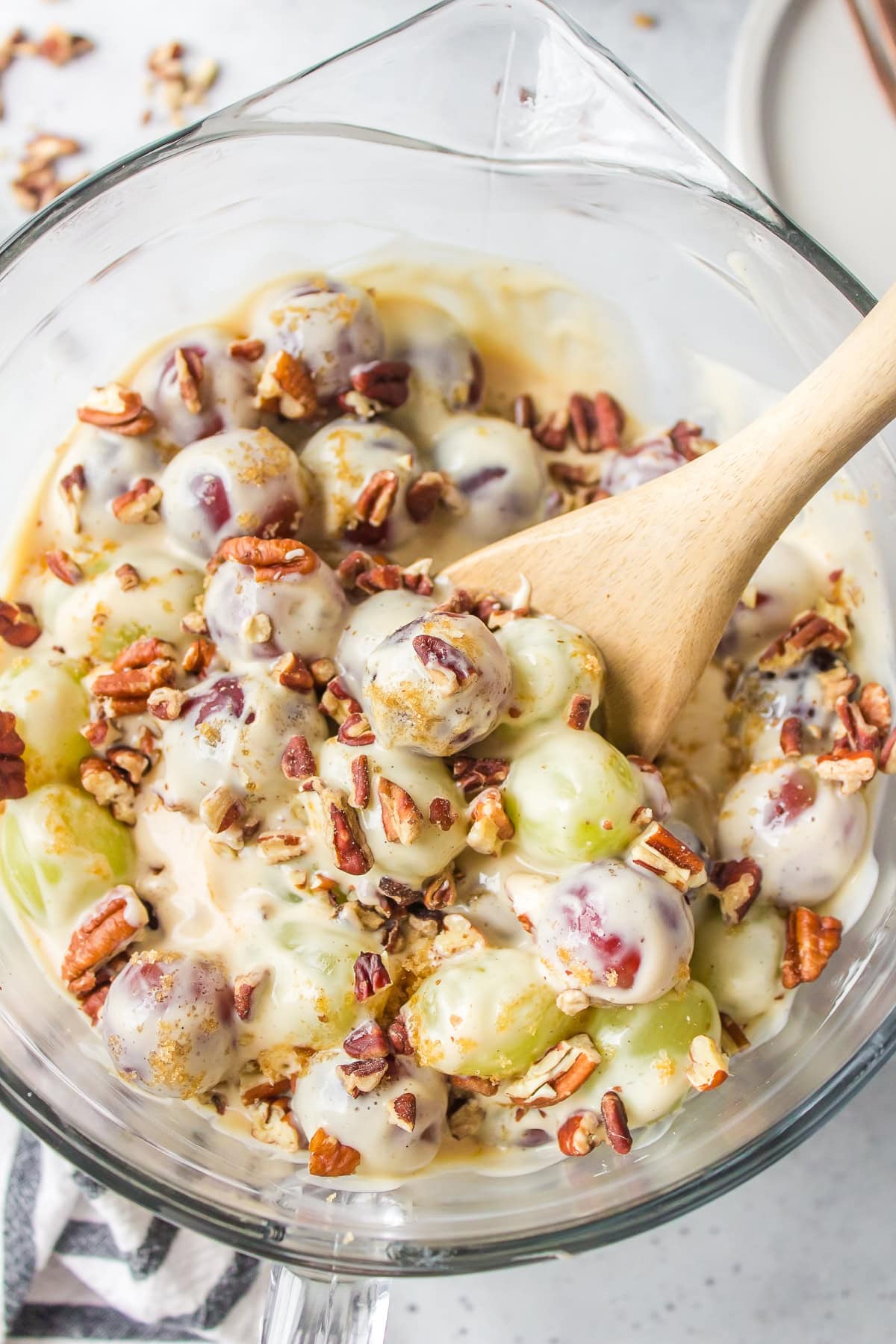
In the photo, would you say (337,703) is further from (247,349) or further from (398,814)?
(247,349)

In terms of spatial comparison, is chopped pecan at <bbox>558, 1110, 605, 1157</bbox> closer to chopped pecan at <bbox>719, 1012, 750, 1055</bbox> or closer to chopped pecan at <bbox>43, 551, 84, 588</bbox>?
chopped pecan at <bbox>719, 1012, 750, 1055</bbox>

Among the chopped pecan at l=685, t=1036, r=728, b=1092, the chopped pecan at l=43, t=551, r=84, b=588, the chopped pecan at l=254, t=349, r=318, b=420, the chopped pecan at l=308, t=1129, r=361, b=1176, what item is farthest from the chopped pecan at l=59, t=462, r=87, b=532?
the chopped pecan at l=685, t=1036, r=728, b=1092

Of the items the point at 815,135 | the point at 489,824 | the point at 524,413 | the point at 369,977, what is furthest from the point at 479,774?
the point at 815,135

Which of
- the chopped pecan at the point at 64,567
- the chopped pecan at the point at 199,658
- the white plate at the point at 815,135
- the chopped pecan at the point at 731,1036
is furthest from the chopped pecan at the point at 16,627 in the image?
the white plate at the point at 815,135

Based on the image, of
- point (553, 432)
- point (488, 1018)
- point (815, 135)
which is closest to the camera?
point (488, 1018)

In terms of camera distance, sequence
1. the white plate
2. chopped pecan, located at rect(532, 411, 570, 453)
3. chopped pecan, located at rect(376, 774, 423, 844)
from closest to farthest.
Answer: chopped pecan, located at rect(376, 774, 423, 844), chopped pecan, located at rect(532, 411, 570, 453), the white plate

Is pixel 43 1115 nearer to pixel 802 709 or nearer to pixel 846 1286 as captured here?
pixel 802 709
